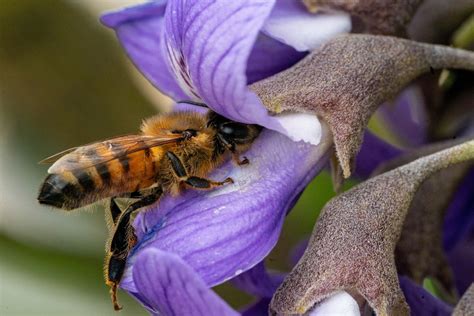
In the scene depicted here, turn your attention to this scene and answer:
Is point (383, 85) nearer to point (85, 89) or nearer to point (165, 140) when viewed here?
point (165, 140)

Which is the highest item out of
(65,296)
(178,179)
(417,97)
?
(178,179)

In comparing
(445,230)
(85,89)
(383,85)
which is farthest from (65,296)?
(383,85)

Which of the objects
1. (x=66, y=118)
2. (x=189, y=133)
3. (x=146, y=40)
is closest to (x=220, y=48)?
(x=189, y=133)

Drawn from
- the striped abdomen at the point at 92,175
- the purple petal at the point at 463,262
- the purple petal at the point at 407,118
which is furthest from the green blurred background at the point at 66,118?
the striped abdomen at the point at 92,175

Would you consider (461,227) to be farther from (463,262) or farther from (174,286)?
(174,286)

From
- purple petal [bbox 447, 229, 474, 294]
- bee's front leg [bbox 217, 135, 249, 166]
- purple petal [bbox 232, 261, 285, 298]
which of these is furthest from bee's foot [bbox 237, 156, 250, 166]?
purple petal [bbox 447, 229, 474, 294]

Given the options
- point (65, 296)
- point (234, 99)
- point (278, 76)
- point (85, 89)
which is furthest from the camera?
point (85, 89)
